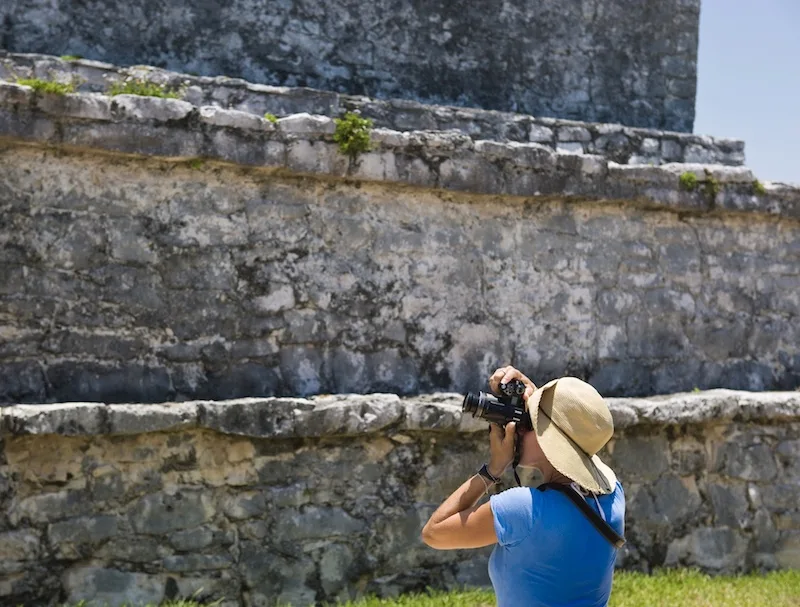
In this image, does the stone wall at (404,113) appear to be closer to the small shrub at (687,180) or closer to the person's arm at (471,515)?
the small shrub at (687,180)

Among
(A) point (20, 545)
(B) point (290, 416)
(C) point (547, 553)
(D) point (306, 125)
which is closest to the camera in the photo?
(C) point (547, 553)

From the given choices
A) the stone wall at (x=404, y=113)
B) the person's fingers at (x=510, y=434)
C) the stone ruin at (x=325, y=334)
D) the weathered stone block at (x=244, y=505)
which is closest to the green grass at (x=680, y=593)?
the stone ruin at (x=325, y=334)

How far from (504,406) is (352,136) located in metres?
2.21

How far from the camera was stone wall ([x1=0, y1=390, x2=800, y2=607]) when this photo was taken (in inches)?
162

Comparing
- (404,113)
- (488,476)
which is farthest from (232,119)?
(488,476)

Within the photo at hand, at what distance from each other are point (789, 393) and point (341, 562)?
279cm

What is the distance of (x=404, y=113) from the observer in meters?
6.66

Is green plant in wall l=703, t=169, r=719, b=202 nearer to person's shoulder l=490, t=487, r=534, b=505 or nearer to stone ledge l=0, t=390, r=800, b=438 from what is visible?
stone ledge l=0, t=390, r=800, b=438

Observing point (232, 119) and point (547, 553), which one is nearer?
point (547, 553)

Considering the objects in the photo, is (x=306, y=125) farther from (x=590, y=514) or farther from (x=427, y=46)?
(x=427, y=46)

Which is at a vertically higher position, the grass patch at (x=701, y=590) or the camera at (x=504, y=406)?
the camera at (x=504, y=406)

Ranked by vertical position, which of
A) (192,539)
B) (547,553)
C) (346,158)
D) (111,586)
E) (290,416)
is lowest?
(111,586)

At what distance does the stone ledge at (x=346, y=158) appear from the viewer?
443 centimetres

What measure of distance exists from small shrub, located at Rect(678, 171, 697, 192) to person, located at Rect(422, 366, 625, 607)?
318cm
